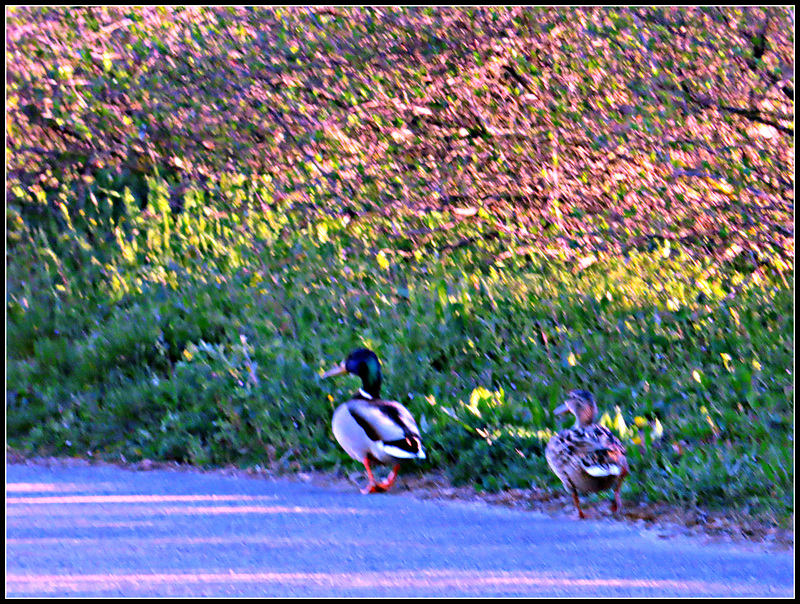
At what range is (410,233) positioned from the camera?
35.4 ft

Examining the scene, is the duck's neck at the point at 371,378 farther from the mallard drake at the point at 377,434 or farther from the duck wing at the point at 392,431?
the duck wing at the point at 392,431

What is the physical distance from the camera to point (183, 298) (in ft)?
34.1

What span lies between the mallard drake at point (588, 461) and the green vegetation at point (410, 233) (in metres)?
0.38

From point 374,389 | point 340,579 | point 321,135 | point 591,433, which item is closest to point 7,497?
point 374,389

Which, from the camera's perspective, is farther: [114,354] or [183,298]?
[183,298]

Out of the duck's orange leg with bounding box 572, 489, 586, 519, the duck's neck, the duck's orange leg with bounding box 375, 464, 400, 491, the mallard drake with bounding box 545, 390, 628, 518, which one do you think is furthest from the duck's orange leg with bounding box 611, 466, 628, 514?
the duck's neck

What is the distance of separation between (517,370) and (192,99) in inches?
190

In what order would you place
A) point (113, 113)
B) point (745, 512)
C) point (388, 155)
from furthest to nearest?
point (113, 113) → point (388, 155) → point (745, 512)

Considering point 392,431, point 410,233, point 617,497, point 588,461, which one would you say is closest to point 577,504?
point 617,497

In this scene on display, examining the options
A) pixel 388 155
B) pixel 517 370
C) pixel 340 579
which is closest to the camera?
pixel 340 579

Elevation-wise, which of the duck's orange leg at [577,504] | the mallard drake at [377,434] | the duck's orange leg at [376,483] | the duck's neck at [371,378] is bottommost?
the duck's orange leg at [376,483]

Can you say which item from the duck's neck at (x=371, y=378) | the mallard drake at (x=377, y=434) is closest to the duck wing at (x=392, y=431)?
the mallard drake at (x=377, y=434)

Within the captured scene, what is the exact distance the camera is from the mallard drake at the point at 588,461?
627 cm

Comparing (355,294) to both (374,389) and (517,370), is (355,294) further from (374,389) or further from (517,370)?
(374,389)
